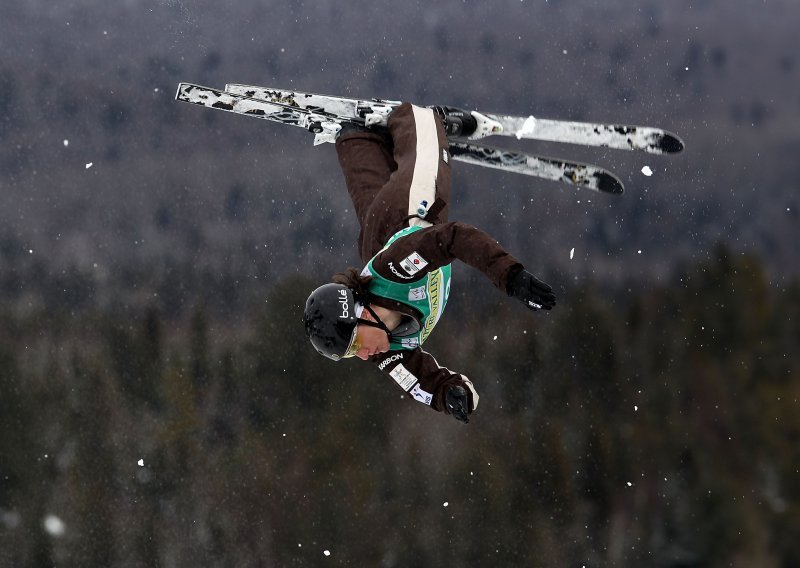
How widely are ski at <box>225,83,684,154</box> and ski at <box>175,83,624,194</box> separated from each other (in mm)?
35

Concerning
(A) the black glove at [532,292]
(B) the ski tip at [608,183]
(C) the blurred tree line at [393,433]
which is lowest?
(C) the blurred tree line at [393,433]

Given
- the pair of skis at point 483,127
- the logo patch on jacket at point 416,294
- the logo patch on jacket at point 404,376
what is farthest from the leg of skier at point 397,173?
the logo patch on jacket at point 404,376

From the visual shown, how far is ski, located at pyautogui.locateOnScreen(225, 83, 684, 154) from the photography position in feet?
17.4

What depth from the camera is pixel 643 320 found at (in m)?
16.0

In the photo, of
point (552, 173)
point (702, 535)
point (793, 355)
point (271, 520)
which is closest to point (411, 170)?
point (552, 173)

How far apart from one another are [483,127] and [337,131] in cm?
91

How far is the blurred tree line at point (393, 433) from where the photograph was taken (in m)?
13.7

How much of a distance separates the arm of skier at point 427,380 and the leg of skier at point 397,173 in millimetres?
561

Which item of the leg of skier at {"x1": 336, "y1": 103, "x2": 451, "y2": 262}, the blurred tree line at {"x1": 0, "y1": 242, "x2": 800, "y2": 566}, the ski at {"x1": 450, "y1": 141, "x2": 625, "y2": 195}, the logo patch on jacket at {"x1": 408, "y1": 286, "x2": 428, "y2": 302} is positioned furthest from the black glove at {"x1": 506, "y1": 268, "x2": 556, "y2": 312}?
the blurred tree line at {"x1": 0, "y1": 242, "x2": 800, "y2": 566}

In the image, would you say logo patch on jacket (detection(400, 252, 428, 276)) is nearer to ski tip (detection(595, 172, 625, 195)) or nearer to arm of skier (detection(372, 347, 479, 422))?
arm of skier (detection(372, 347, 479, 422))

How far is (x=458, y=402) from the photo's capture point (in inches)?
164

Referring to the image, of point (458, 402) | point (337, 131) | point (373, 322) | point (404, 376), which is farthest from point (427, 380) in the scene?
point (337, 131)

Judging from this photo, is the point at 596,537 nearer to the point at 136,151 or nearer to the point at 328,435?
the point at 328,435

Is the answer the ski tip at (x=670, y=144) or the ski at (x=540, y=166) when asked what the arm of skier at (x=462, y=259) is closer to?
the ski at (x=540, y=166)
